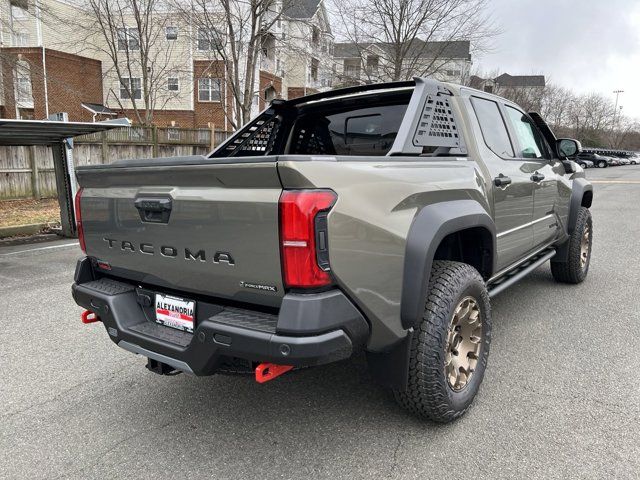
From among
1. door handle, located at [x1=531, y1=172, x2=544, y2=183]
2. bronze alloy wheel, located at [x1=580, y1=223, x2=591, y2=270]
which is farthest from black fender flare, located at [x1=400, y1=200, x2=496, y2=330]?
bronze alloy wheel, located at [x1=580, y1=223, x2=591, y2=270]

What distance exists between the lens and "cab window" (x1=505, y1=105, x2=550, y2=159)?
4215mm

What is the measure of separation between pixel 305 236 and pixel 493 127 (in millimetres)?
2399

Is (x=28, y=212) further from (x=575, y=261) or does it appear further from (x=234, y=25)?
(x=575, y=261)

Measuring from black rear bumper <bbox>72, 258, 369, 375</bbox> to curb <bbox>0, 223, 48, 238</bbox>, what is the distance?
296 inches

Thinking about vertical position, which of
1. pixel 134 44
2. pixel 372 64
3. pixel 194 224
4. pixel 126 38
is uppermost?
pixel 134 44

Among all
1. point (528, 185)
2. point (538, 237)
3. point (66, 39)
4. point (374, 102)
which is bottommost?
point (538, 237)

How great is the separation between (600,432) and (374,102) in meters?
2.52

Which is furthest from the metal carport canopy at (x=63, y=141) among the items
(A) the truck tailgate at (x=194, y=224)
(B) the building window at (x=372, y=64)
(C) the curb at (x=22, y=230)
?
(B) the building window at (x=372, y=64)

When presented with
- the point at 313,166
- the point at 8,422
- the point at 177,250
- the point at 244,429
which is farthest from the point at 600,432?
the point at 8,422

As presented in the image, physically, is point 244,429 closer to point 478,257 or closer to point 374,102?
point 478,257

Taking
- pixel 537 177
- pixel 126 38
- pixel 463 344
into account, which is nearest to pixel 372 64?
pixel 126 38

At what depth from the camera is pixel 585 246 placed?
560cm

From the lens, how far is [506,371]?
342 centimetres

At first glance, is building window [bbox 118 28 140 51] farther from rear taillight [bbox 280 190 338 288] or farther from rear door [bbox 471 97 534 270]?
rear taillight [bbox 280 190 338 288]
